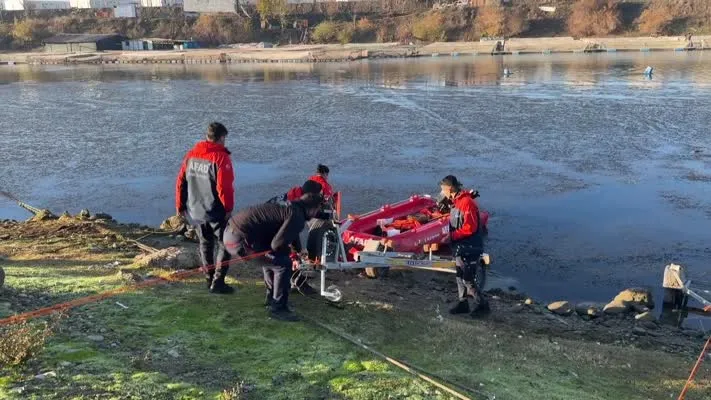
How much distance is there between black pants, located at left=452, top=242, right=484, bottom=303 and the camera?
798cm

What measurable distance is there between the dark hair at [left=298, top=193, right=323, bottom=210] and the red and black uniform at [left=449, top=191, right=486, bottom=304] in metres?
2.31

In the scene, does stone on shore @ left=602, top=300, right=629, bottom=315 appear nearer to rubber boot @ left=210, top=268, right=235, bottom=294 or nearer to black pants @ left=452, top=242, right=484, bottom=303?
black pants @ left=452, top=242, right=484, bottom=303

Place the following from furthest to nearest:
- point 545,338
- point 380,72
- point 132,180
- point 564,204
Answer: point 380,72, point 132,180, point 564,204, point 545,338

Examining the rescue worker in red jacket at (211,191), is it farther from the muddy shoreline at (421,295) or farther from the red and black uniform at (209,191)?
the muddy shoreline at (421,295)

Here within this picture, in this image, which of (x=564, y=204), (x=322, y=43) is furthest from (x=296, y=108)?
(x=322, y=43)

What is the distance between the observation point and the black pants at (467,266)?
798 cm

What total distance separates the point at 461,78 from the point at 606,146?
2358cm

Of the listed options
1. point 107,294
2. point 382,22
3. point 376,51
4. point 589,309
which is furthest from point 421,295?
point 382,22

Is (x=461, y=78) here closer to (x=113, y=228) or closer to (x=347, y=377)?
(x=113, y=228)

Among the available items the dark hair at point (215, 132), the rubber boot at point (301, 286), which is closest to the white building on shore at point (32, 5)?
the dark hair at point (215, 132)

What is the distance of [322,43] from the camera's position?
8562 cm

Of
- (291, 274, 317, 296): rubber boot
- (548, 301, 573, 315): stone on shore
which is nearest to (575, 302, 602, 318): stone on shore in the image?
(548, 301, 573, 315): stone on shore

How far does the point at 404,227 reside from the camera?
1151 centimetres

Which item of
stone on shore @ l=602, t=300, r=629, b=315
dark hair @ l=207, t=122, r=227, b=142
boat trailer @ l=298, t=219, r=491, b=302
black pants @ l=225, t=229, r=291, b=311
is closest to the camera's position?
black pants @ l=225, t=229, r=291, b=311
